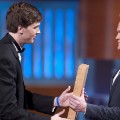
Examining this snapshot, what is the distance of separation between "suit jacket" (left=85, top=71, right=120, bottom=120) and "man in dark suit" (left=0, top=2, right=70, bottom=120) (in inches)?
5.9

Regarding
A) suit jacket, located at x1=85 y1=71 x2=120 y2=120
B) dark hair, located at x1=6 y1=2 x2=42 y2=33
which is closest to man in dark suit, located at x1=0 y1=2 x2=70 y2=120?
dark hair, located at x1=6 y1=2 x2=42 y2=33

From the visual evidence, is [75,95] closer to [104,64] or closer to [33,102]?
[33,102]

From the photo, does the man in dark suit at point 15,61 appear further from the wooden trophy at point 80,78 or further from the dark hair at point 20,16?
the wooden trophy at point 80,78

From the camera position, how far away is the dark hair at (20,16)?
1527 mm

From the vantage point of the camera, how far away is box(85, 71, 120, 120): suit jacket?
154cm

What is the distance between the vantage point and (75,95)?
59.2 inches

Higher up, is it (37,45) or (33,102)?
(37,45)

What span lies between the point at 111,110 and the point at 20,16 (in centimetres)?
63

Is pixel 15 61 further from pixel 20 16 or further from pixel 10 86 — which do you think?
pixel 20 16

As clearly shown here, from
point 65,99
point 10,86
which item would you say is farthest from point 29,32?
point 65,99

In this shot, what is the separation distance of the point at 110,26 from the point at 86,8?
0.24 meters

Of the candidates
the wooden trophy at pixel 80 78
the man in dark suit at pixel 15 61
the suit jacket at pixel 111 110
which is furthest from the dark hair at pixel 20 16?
the suit jacket at pixel 111 110

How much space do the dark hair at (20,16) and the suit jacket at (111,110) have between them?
1.68 feet

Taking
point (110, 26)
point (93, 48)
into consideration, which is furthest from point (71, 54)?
point (110, 26)
